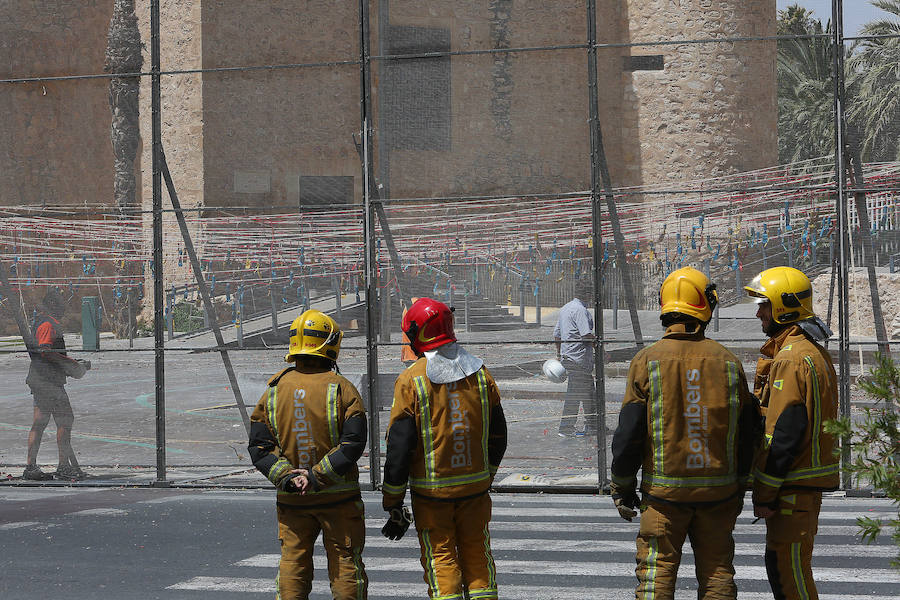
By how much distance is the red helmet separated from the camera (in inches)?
220

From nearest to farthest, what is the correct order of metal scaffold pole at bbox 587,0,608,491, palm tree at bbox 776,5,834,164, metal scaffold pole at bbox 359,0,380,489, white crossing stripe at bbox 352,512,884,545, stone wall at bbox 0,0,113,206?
1. white crossing stripe at bbox 352,512,884,545
2. metal scaffold pole at bbox 587,0,608,491
3. metal scaffold pole at bbox 359,0,380,489
4. stone wall at bbox 0,0,113,206
5. palm tree at bbox 776,5,834,164

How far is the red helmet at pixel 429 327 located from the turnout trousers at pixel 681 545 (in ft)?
3.93

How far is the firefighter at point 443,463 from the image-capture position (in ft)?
18.0

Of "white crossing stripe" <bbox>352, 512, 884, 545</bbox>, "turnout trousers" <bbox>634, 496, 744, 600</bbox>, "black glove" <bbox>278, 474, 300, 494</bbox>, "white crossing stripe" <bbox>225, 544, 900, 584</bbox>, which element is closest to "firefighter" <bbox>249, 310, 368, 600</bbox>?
"black glove" <bbox>278, 474, 300, 494</bbox>

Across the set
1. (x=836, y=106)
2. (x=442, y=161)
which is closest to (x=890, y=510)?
(x=836, y=106)

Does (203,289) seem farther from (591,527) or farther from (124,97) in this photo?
(124,97)

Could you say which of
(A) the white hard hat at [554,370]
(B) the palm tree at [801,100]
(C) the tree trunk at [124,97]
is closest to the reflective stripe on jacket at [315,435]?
(A) the white hard hat at [554,370]

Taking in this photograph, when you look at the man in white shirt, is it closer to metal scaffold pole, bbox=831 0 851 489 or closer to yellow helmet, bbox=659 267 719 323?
metal scaffold pole, bbox=831 0 851 489

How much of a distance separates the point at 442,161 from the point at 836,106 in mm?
4042

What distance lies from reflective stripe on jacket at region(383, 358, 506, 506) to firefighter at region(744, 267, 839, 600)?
130 centimetres

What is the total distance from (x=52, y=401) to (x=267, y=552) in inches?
169

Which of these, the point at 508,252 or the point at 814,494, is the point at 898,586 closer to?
the point at 814,494

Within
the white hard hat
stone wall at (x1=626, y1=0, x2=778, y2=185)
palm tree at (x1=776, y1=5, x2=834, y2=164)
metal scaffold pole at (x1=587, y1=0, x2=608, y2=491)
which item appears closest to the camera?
metal scaffold pole at (x1=587, y1=0, x2=608, y2=491)

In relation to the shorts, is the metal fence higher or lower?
higher
